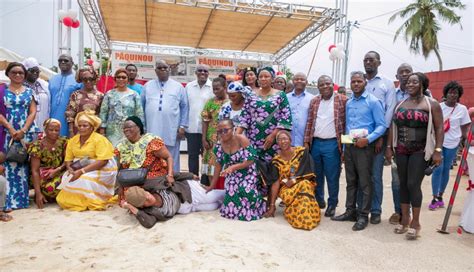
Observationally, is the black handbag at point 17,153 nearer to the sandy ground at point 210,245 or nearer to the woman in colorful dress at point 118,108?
the sandy ground at point 210,245

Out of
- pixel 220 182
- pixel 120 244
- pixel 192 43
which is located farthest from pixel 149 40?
pixel 120 244

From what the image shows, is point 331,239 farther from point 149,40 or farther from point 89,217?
point 149,40

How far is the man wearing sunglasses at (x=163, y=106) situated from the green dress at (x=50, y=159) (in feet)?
3.90

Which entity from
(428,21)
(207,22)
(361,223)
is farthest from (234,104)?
(428,21)

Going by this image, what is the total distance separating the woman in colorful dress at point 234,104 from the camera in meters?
4.11

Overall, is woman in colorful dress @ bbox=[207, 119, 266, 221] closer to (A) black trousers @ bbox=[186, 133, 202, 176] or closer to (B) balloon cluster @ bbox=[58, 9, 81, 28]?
(A) black trousers @ bbox=[186, 133, 202, 176]

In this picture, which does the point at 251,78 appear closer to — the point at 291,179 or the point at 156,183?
the point at 291,179

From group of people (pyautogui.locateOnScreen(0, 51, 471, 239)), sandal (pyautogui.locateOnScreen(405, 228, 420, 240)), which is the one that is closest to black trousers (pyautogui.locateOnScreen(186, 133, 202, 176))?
group of people (pyautogui.locateOnScreen(0, 51, 471, 239))

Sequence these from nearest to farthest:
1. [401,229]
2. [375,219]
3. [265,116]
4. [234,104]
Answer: [401,229] → [375,219] → [265,116] → [234,104]

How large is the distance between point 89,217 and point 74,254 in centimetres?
105

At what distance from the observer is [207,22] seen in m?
11.2

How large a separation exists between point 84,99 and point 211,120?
1741 millimetres

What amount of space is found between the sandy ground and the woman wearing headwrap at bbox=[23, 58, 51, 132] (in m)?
1.36

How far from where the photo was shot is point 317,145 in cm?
423
